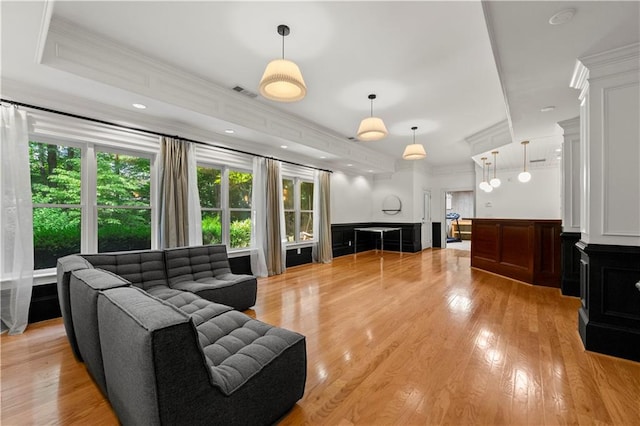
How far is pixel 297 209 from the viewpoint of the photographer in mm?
6664

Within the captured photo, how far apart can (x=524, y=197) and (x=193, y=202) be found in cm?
908

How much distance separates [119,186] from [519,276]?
6.56m

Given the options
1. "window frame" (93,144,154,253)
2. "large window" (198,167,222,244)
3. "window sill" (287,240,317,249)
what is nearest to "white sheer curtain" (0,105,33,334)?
"window frame" (93,144,154,253)

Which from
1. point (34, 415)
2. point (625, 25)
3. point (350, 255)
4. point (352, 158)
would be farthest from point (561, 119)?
point (34, 415)

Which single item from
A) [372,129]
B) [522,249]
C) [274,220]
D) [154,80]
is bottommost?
[522,249]

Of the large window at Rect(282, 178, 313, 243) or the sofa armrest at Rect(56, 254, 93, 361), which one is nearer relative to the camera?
the sofa armrest at Rect(56, 254, 93, 361)

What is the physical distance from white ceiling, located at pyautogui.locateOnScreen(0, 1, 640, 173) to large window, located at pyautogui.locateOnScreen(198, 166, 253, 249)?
0.81 meters

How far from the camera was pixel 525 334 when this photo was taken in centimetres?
273

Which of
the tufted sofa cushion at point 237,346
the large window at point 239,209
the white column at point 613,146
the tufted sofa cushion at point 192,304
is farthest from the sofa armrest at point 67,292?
the white column at point 613,146

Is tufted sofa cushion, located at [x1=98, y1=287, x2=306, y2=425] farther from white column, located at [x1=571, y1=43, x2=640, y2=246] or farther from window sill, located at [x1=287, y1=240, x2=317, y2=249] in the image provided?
window sill, located at [x1=287, y1=240, x2=317, y2=249]

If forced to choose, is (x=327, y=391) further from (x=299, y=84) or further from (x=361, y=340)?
(x=299, y=84)

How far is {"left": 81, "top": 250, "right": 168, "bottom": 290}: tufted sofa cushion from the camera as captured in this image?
281 cm

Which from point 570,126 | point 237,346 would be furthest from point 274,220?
point 570,126

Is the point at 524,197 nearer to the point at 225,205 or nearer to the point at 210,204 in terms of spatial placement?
the point at 225,205
